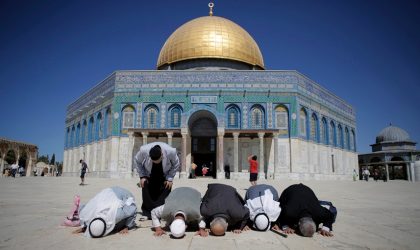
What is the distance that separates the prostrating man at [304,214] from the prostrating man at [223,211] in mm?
527

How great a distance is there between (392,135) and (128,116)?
37.3 meters

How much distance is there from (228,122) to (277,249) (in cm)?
1982

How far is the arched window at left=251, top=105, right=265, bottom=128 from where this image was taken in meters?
23.0

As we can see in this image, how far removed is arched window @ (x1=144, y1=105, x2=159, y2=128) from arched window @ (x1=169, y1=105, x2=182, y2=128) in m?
1.08

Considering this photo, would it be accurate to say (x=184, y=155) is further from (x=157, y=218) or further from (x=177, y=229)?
(x=177, y=229)

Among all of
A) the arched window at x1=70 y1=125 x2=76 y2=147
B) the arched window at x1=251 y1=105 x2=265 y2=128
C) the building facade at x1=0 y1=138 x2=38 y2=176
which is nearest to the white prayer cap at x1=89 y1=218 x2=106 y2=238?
the arched window at x1=251 y1=105 x2=265 y2=128

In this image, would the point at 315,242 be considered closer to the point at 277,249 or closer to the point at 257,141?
the point at 277,249

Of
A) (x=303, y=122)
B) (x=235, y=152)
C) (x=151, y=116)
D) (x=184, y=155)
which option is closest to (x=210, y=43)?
(x=151, y=116)

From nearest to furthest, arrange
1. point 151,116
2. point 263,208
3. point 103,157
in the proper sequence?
1. point 263,208
2. point 151,116
3. point 103,157

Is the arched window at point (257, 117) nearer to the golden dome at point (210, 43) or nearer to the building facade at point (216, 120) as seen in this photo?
the building facade at point (216, 120)

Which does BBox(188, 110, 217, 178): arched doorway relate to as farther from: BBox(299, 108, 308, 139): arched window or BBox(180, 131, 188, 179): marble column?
BBox(299, 108, 308, 139): arched window

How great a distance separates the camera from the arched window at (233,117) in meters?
23.0

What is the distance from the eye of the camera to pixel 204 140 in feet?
78.5

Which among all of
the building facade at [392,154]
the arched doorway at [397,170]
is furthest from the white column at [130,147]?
the arched doorway at [397,170]
